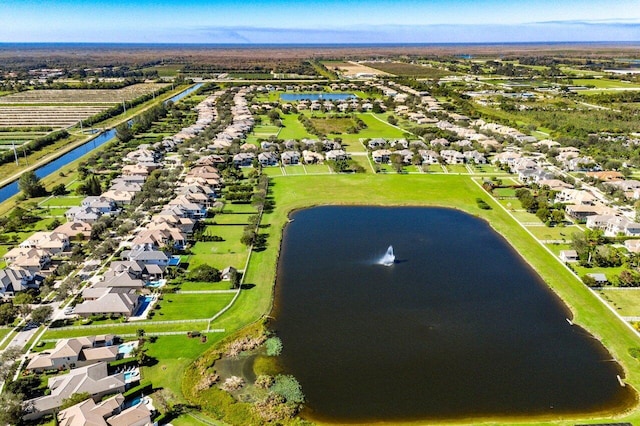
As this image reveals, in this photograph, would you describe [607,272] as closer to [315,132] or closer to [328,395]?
[328,395]

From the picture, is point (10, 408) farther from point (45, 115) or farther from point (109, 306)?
point (45, 115)

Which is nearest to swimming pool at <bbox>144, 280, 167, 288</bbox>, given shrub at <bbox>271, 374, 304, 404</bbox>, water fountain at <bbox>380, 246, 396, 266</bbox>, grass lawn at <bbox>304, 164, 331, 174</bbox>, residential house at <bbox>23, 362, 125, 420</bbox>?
residential house at <bbox>23, 362, 125, 420</bbox>

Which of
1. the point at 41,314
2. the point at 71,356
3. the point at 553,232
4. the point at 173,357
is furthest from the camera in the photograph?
the point at 553,232

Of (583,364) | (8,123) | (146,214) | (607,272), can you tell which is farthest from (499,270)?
(8,123)

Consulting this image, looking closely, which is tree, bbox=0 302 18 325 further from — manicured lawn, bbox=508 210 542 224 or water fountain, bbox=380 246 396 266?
manicured lawn, bbox=508 210 542 224

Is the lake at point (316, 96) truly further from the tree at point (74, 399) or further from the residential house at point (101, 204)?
the tree at point (74, 399)

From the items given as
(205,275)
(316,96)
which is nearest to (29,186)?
(205,275)
